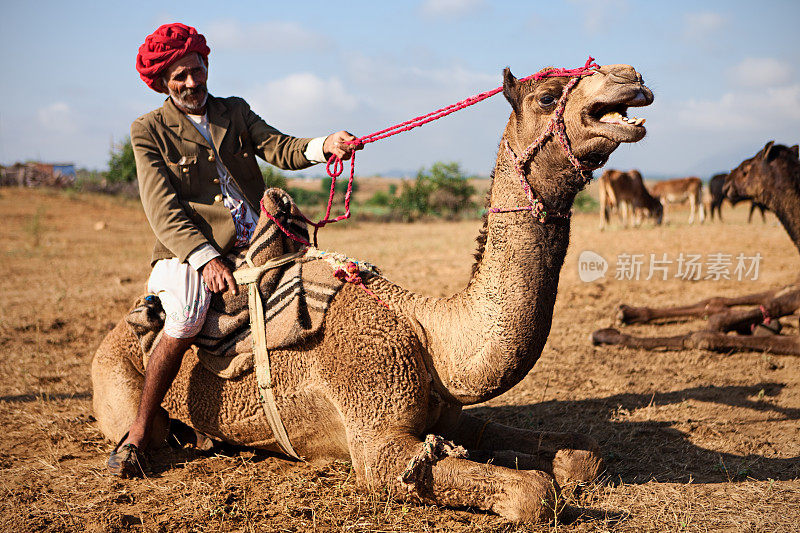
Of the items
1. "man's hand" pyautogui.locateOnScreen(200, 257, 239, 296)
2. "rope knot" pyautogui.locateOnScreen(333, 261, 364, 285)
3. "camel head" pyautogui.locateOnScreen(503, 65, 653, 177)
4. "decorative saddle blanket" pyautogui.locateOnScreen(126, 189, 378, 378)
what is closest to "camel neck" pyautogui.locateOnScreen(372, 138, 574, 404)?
"camel head" pyautogui.locateOnScreen(503, 65, 653, 177)

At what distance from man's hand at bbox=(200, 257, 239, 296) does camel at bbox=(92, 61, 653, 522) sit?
489mm

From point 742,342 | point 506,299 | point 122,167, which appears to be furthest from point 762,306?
point 122,167

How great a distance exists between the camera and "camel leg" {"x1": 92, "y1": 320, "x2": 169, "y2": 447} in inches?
163

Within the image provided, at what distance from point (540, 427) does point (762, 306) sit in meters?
4.19

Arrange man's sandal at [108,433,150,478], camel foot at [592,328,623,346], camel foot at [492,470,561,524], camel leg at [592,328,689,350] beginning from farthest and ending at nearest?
camel foot at [592,328,623,346] < camel leg at [592,328,689,350] < man's sandal at [108,433,150,478] < camel foot at [492,470,561,524]

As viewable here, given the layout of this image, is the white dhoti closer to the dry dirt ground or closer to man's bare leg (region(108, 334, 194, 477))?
man's bare leg (region(108, 334, 194, 477))

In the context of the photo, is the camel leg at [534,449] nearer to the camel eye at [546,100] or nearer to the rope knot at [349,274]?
the rope knot at [349,274]

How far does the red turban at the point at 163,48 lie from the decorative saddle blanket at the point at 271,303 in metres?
0.98

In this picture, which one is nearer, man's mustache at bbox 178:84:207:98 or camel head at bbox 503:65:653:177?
camel head at bbox 503:65:653:177

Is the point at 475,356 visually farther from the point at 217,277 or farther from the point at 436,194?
the point at 436,194

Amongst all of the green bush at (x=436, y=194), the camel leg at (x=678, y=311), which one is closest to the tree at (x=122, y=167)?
the green bush at (x=436, y=194)

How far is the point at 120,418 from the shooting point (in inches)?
164

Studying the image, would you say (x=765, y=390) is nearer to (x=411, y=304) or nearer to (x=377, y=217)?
(x=411, y=304)

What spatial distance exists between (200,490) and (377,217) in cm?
2711
